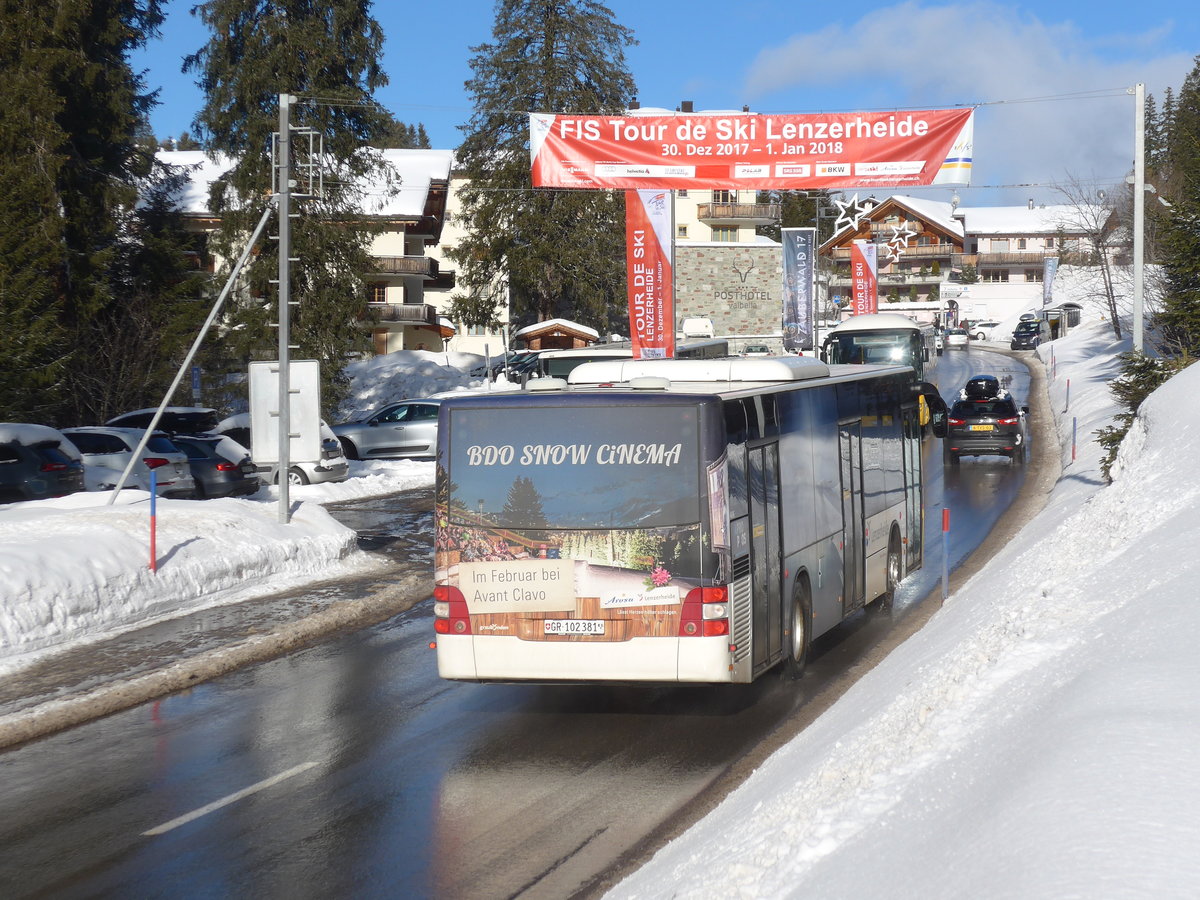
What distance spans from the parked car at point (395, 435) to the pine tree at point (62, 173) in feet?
25.9

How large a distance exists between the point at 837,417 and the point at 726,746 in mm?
4742

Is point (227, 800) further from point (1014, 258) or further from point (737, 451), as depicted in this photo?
point (1014, 258)

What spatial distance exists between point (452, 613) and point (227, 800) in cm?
243

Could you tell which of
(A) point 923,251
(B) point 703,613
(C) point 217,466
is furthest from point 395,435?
(A) point 923,251

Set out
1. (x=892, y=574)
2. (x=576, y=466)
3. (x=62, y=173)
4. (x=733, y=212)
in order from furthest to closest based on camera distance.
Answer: (x=733, y=212) < (x=62, y=173) < (x=892, y=574) < (x=576, y=466)

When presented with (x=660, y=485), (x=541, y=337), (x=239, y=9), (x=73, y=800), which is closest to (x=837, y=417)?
(x=660, y=485)

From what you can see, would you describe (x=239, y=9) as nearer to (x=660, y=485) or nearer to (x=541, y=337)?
(x=541, y=337)

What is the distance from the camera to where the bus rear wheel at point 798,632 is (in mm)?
11875

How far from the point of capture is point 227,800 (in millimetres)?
8789

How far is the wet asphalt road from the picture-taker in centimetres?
740

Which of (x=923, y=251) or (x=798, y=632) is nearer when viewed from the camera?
(x=798, y=632)

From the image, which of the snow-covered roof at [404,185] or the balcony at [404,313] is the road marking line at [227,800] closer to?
the snow-covered roof at [404,185]

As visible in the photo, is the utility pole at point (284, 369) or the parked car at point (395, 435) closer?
the utility pole at point (284, 369)

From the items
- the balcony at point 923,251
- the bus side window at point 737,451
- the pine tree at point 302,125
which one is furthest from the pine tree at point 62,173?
the balcony at point 923,251
